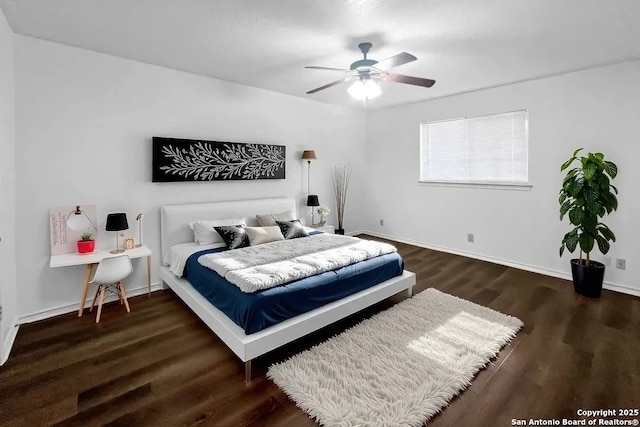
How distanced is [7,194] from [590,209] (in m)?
5.63

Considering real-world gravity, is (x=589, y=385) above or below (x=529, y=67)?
below

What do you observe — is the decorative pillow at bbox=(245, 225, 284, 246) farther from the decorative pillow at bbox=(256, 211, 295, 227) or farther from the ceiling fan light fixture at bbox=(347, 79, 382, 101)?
the ceiling fan light fixture at bbox=(347, 79, 382, 101)

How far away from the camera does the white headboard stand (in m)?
3.80

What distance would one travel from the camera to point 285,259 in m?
3.08

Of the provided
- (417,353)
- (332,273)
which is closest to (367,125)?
(332,273)

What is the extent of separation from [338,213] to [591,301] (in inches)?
152

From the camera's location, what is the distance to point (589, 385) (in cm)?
211

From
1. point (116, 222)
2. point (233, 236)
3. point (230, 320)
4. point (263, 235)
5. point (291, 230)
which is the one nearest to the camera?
point (230, 320)

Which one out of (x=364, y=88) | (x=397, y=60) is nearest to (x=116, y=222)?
(x=364, y=88)

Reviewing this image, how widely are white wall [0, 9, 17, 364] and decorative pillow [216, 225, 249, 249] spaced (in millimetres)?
1806

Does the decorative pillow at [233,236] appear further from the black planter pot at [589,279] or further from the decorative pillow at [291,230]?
the black planter pot at [589,279]

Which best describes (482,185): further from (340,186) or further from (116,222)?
(116,222)

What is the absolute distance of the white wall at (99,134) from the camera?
9.82 feet

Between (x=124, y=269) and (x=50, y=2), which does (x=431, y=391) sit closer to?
(x=124, y=269)
